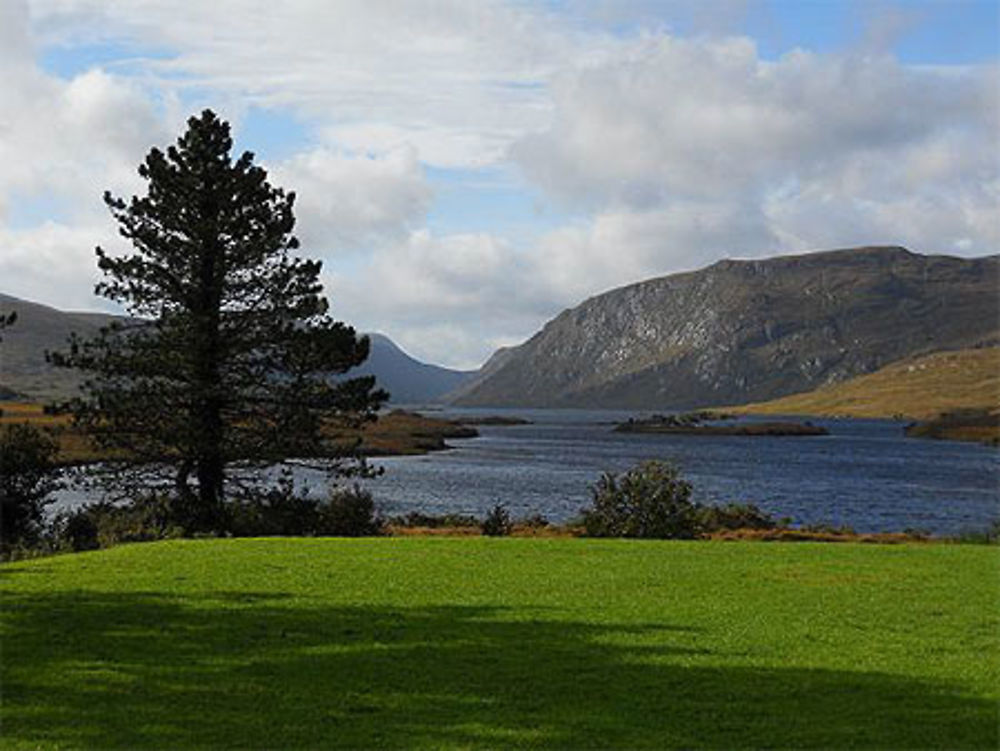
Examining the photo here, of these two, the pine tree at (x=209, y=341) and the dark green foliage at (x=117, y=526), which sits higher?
the pine tree at (x=209, y=341)

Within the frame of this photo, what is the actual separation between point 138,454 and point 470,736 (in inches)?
1291

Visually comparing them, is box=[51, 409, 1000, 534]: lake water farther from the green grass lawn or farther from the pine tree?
the green grass lawn

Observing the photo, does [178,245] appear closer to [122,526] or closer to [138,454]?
[138,454]

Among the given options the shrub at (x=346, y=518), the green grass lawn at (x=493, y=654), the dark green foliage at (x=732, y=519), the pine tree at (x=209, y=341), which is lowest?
the dark green foliage at (x=732, y=519)

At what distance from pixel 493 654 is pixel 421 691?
7.29ft

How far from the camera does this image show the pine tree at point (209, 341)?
1591 inches

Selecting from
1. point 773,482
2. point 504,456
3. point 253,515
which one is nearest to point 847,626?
point 253,515

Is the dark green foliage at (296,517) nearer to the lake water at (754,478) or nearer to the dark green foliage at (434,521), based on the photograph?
the dark green foliage at (434,521)

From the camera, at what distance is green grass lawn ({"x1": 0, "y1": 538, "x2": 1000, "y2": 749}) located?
12117mm

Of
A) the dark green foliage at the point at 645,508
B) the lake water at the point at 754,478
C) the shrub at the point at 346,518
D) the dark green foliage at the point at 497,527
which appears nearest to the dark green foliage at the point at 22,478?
the shrub at the point at 346,518

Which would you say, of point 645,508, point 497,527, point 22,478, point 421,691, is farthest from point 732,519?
point 421,691

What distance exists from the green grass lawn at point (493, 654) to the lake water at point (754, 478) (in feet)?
135

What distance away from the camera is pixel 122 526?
126ft

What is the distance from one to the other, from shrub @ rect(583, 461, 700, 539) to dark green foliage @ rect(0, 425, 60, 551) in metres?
22.6
